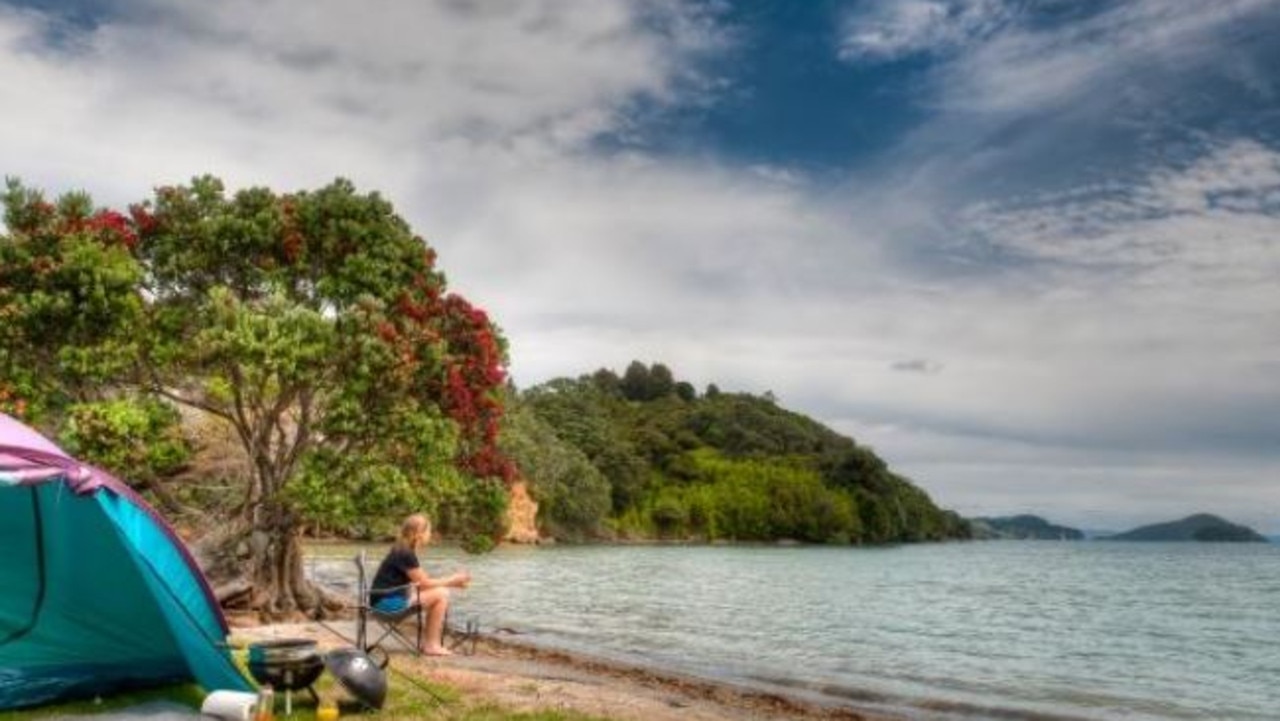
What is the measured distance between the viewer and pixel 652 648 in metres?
25.0

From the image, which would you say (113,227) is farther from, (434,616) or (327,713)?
(327,713)

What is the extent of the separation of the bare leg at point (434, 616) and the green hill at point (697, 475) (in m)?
86.1

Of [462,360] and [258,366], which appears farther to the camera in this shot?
[462,360]

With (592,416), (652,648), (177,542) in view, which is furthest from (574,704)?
(592,416)

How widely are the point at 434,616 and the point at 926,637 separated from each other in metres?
19.6

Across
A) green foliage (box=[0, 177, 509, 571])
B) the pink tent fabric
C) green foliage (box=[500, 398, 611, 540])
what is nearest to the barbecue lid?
the pink tent fabric

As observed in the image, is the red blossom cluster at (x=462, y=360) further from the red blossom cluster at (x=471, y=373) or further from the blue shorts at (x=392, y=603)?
the blue shorts at (x=392, y=603)

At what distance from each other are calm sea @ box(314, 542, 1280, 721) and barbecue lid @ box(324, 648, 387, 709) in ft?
33.1

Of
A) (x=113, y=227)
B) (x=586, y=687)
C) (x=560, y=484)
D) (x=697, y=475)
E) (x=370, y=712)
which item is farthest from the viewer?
(x=697, y=475)

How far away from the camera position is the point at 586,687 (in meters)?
15.3

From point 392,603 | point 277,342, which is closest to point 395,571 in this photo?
point 392,603

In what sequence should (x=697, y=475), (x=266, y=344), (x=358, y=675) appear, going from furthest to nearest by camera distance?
(x=697, y=475) < (x=266, y=344) < (x=358, y=675)

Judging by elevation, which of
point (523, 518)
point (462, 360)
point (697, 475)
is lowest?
point (523, 518)

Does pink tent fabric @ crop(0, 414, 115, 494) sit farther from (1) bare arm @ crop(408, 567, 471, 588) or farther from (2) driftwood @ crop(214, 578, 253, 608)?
(2) driftwood @ crop(214, 578, 253, 608)
